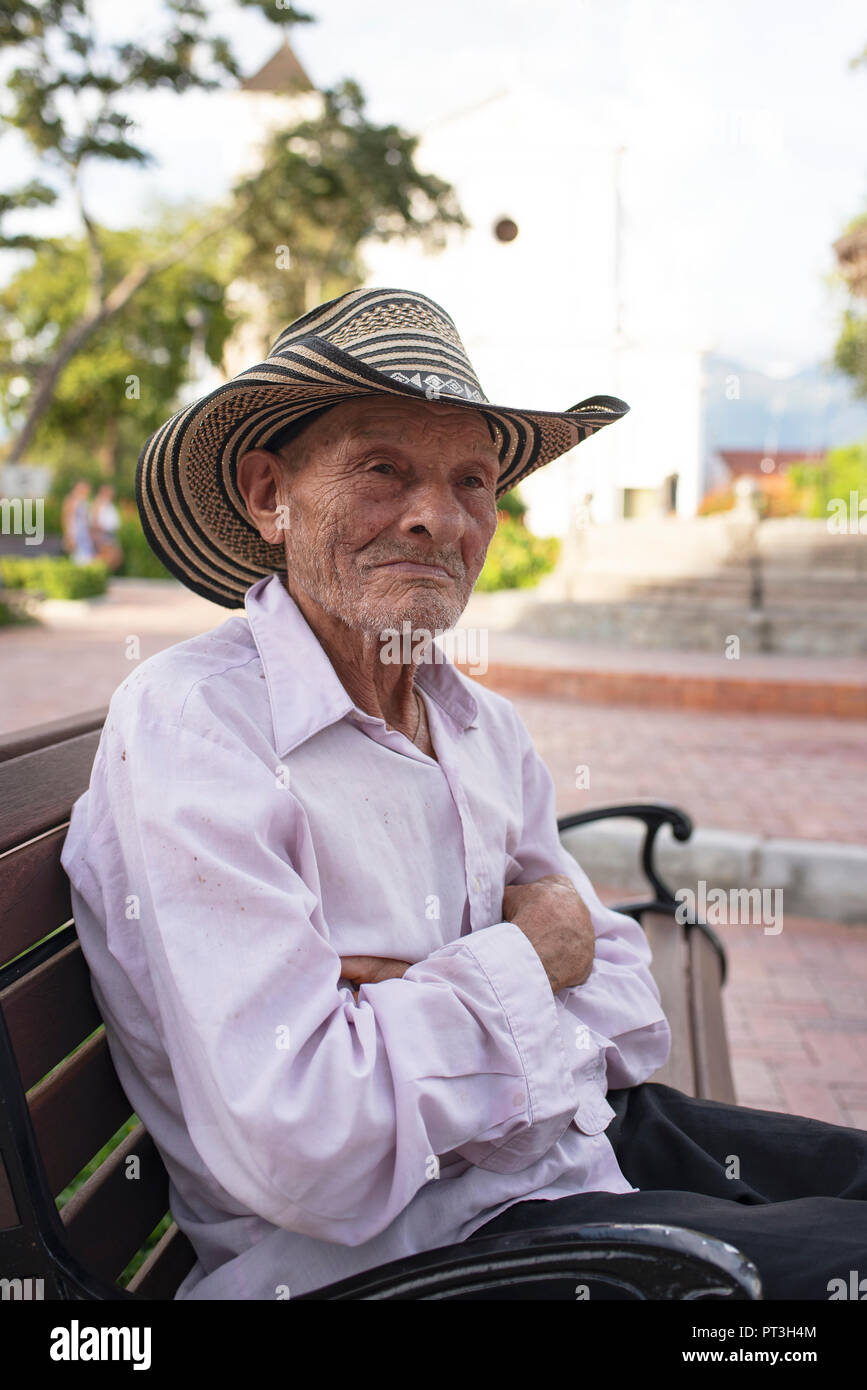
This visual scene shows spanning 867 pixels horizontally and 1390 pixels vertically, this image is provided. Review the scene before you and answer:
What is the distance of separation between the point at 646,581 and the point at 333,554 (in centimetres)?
1045

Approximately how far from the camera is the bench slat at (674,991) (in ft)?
6.74

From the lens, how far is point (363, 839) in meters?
1.42

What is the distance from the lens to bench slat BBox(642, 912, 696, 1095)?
2.05 m

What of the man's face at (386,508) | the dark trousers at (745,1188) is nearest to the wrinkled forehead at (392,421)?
the man's face at (386,508)

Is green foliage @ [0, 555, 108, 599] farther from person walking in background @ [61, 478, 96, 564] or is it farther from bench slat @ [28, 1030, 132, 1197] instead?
bench slat @ [28, 1030, 132, 1197]

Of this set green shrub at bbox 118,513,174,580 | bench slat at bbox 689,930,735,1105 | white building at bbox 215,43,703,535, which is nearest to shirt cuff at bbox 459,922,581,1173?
bench slat at bbox 689,930,735,1105

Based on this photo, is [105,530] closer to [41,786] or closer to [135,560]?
[135,560]

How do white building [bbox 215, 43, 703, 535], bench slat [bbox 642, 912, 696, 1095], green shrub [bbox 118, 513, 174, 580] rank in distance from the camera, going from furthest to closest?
white building [bbox 215, 43, 703, 535], green shrub [bbox 118, 513, 174, 580], bench slat [bbox 642, 912, 696, 1095]

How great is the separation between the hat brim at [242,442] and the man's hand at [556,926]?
2.35 feet

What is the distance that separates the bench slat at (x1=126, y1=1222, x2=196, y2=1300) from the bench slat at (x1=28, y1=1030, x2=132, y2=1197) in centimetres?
16

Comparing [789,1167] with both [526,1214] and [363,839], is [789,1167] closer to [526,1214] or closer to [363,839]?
[526,1214]

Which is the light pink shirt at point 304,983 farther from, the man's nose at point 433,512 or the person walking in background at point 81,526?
the person walking in background at point 81,526

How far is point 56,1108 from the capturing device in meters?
1.33

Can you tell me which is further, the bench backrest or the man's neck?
the man's neck
